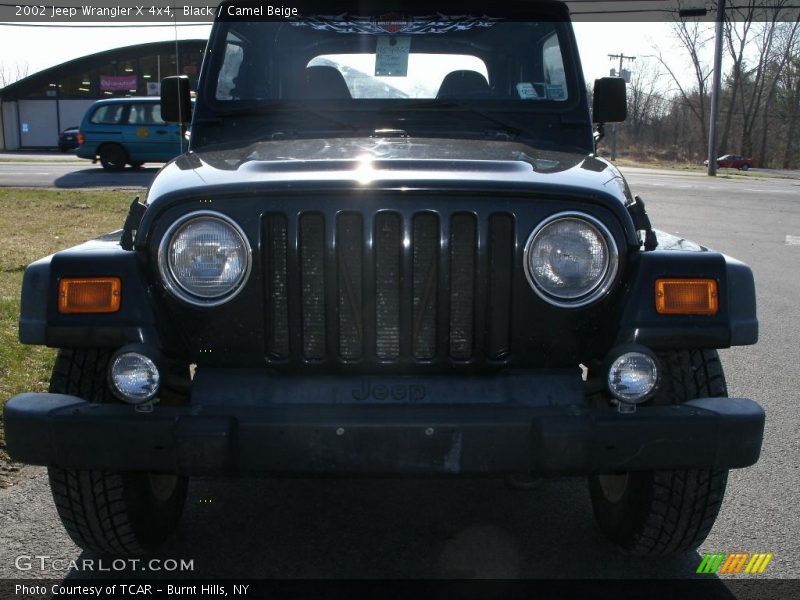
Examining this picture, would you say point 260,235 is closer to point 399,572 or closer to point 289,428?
point 289,428

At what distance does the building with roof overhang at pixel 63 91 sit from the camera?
51125 mm

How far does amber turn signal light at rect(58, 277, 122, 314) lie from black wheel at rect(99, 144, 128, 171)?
20.5m

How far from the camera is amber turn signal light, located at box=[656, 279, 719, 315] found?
8.74 ft

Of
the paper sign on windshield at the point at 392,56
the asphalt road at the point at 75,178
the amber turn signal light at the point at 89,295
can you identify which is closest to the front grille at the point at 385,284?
the amber turn signal light at the point at 89,295

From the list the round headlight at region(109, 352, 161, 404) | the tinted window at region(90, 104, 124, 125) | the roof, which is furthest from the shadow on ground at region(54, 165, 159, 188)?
the roof

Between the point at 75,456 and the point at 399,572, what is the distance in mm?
1105

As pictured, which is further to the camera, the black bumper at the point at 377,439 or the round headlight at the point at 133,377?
the round headlight at the point at 133,377

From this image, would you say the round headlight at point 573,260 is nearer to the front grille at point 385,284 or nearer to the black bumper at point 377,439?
the front grille at point 385,284

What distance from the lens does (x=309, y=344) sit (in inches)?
104

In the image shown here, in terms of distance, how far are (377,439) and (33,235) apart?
9330mm

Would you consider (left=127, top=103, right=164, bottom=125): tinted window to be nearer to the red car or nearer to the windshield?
the windshield

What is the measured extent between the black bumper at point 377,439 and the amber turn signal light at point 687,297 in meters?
0.32

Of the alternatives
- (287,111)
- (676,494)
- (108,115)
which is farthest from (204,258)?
(108,115)

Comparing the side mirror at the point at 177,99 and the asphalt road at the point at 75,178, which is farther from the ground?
the side mirror at the point at 177,99
